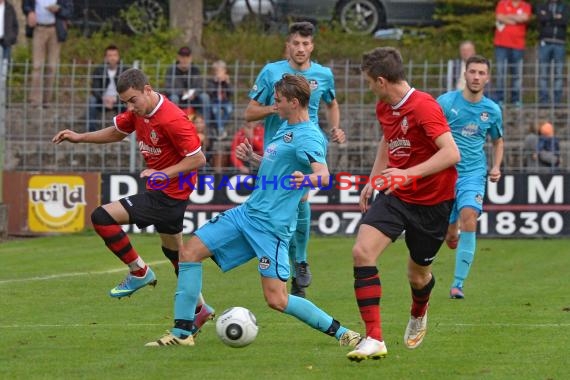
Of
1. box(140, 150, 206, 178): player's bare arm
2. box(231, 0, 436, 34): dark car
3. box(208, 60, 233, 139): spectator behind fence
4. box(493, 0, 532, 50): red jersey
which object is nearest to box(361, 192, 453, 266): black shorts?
box(140, 150, 206, 178): player's bare arm

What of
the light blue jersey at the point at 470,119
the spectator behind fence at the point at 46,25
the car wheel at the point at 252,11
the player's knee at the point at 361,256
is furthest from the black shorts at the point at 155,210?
the car wheel at the point at 252,11

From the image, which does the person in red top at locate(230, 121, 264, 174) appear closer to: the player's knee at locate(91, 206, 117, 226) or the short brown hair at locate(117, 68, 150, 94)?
the player's knee at locate(91, 206, 117, 226)

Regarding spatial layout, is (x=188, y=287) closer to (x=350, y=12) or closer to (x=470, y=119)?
(x=470, y=119)

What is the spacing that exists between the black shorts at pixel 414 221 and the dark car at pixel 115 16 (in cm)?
1793

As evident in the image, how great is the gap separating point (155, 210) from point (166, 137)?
1.98 ft

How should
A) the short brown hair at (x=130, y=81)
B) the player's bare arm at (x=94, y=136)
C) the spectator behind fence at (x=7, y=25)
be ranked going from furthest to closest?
the spectator behind fence at (x=7, y=25), the player's bare arm at (x=94, y=136), the short brown hair at (x=130, y=81)

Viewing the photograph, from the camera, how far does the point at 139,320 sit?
413 inches

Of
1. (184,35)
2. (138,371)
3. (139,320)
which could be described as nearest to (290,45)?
(139,320)

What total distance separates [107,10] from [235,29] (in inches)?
102

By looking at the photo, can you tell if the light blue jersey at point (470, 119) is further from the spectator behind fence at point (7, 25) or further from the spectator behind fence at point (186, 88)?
the spectator behind fence at point (7, 25)

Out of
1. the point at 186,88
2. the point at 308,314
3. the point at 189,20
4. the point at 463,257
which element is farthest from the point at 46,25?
the point at 308,314

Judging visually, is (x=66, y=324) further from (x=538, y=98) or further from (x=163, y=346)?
(x=538, y=98)

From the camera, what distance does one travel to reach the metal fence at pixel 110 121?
64.7 ft

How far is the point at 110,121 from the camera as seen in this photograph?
19750mm
